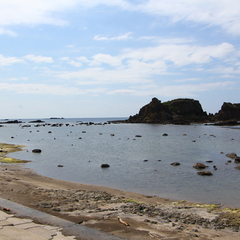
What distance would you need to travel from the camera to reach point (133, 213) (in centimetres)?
1397

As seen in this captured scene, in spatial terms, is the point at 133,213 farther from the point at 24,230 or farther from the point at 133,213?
the point at 24,230

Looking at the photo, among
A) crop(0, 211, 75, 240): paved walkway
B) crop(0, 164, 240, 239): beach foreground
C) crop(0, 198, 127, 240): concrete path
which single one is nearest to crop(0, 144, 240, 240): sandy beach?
crop(0, 164, 240, 239): beach foreground

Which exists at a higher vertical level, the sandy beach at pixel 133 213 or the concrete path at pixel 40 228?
the concrete path at pixel 40 228

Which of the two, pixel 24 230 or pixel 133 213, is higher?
pixel 24 230

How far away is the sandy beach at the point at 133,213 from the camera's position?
11.2 meters

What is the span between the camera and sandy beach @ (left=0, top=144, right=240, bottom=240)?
11203 mm

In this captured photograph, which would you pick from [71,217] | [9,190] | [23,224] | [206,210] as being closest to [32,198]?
[9,190]

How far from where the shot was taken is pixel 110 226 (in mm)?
11625

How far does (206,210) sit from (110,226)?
717cm

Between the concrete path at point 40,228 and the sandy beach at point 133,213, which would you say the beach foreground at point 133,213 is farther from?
the concrete path at point 40,228

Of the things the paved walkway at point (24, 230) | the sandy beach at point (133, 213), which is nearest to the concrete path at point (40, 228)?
the paved walkway at point (24, 230)

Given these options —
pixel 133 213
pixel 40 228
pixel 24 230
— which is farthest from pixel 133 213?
pixel 24 230

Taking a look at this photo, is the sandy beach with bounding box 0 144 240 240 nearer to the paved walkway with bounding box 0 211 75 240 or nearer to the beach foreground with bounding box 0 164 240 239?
the beach foreground with bounding box 0 164 240 239

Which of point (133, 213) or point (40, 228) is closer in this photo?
point (40, 228)
